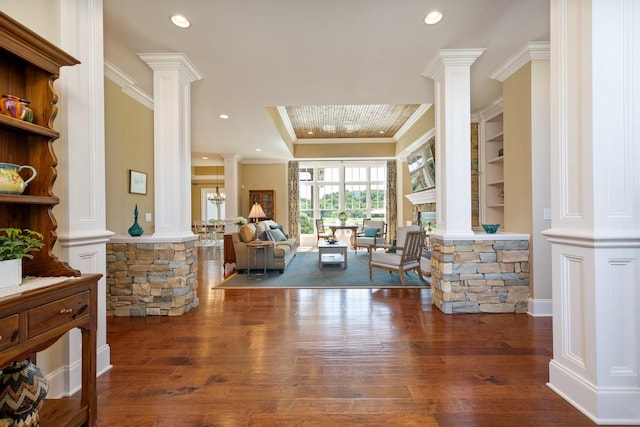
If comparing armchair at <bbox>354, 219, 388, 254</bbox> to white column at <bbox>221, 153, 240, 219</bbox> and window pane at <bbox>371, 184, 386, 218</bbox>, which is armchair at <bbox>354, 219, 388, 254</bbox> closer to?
window pane at <bbox>371, 184, 386, 218</bbox>

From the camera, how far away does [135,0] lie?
2473 millimetres

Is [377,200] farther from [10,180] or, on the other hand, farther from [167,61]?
[10,180]

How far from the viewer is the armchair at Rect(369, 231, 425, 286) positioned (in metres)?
4.74

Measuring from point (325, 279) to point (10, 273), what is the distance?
4.08 m

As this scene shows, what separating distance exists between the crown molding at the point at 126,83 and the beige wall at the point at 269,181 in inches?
218

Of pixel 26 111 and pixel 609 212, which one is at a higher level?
pixel 26 111

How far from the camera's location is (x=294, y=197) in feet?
32.9

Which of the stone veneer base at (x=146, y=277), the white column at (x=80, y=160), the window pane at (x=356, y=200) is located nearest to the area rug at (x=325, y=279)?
the stone veneer base at (x=146, y=277)

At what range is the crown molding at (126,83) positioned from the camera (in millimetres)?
3482

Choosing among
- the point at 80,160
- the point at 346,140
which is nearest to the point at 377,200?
the point at 346,140

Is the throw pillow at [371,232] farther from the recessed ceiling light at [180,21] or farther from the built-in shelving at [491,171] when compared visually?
the recessed ceiling light at [180,21]

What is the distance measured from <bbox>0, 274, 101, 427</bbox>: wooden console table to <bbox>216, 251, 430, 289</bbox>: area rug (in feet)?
10.00

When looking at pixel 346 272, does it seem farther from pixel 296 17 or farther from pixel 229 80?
pixel 296 17

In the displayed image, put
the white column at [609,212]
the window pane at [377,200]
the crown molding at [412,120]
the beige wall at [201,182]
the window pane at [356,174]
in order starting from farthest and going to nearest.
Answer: the beige wall at [201,182]
the window pane at [356,174]
the window pane at [377,200]
the crown molding at [412,120]
the white column at [609,212]
